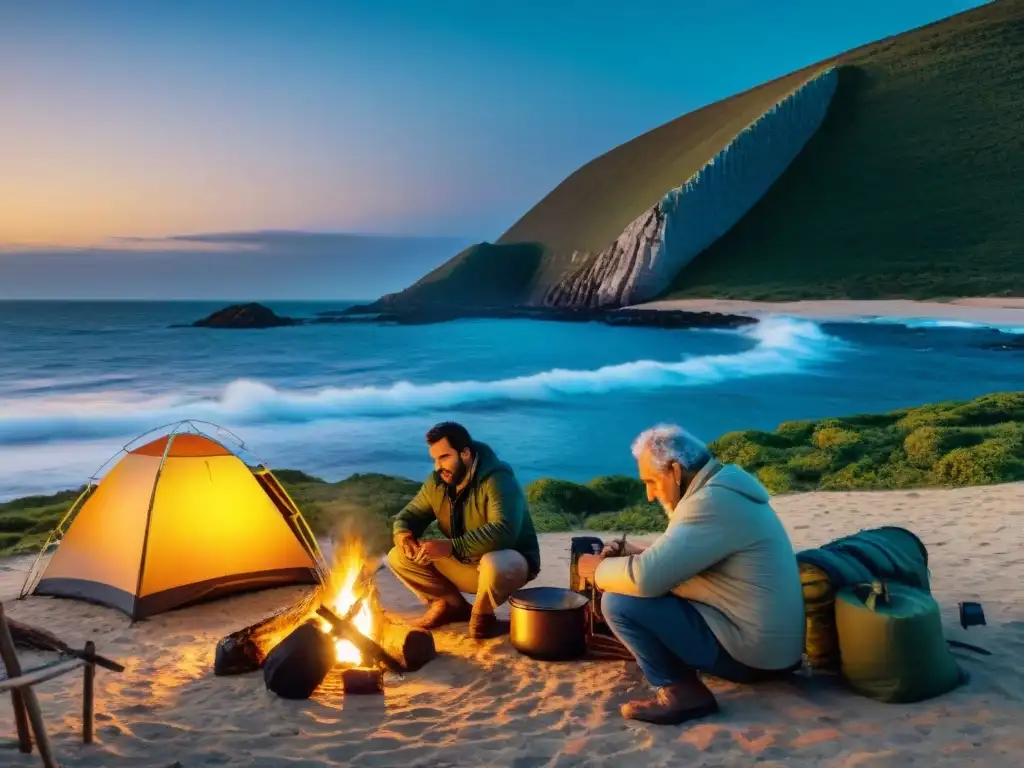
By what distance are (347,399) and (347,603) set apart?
2638 centimetres

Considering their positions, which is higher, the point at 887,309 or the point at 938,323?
the point at 887,309

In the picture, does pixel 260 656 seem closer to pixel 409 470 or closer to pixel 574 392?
pixel 409 470

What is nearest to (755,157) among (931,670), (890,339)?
(890,339)

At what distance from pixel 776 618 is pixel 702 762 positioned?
0.70 metres

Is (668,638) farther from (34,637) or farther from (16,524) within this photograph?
(16,524)

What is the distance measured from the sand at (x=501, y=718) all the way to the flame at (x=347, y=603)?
0.82 feet

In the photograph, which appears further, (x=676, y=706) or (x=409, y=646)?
(x=409, y=646)

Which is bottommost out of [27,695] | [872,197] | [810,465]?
[810,465]

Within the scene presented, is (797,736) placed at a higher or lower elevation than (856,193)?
lower

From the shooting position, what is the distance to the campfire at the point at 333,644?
4.20 meters

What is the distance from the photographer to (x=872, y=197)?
77312mm

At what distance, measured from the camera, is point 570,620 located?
453 centimetres

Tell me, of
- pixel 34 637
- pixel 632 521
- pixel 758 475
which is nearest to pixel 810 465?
pixel 758 475

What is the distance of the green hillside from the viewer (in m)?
65.8
